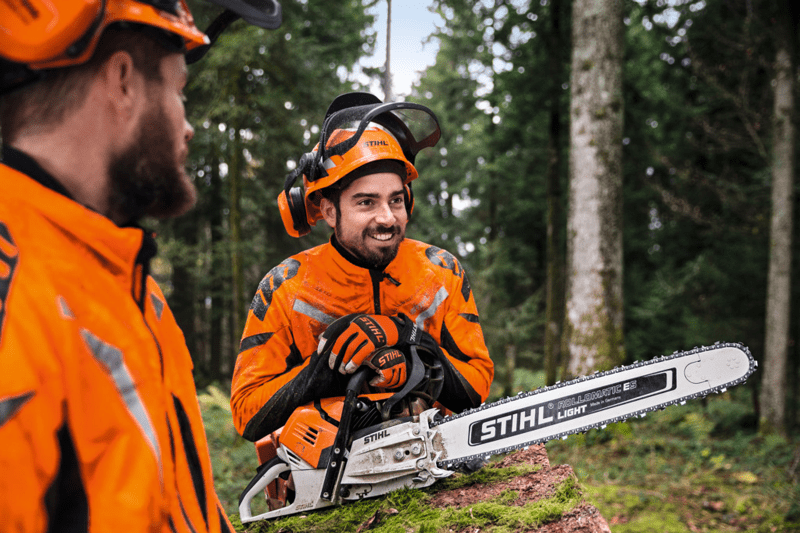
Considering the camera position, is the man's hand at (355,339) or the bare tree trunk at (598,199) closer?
the man's hand at (355,339)

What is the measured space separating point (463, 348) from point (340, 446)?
80 centimetres

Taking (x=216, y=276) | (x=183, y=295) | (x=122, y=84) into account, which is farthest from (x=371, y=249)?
(x=183, y=295)

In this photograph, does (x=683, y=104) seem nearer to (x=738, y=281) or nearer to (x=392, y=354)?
(x=738, y=281)

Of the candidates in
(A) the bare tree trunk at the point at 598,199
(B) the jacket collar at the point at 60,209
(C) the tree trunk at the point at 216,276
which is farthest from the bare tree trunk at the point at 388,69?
(C) the tree trunk at the point at 216,276

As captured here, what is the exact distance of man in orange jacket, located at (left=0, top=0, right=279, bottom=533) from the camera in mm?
728

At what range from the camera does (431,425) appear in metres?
2.15

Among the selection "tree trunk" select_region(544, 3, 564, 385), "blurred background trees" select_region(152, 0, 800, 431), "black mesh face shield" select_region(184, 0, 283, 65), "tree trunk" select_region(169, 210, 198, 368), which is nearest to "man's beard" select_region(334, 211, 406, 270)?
"black mesh face shield" select_region(184, 0, 283, 65)

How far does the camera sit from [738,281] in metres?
9.91

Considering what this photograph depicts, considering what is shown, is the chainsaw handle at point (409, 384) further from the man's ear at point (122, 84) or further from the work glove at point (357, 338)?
the man's ear at point (122, 84)

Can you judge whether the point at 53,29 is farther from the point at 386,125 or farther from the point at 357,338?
the point at 386,125

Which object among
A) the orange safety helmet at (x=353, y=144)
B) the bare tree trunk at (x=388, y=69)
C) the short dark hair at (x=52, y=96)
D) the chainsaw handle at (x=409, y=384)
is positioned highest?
the bare tree trunk at (x=388, y=69)

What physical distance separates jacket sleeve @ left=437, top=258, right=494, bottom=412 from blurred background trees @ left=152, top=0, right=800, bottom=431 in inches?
114

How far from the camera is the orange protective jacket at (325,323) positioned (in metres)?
2.29

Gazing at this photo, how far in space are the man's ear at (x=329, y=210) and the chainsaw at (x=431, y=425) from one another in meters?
0.75
